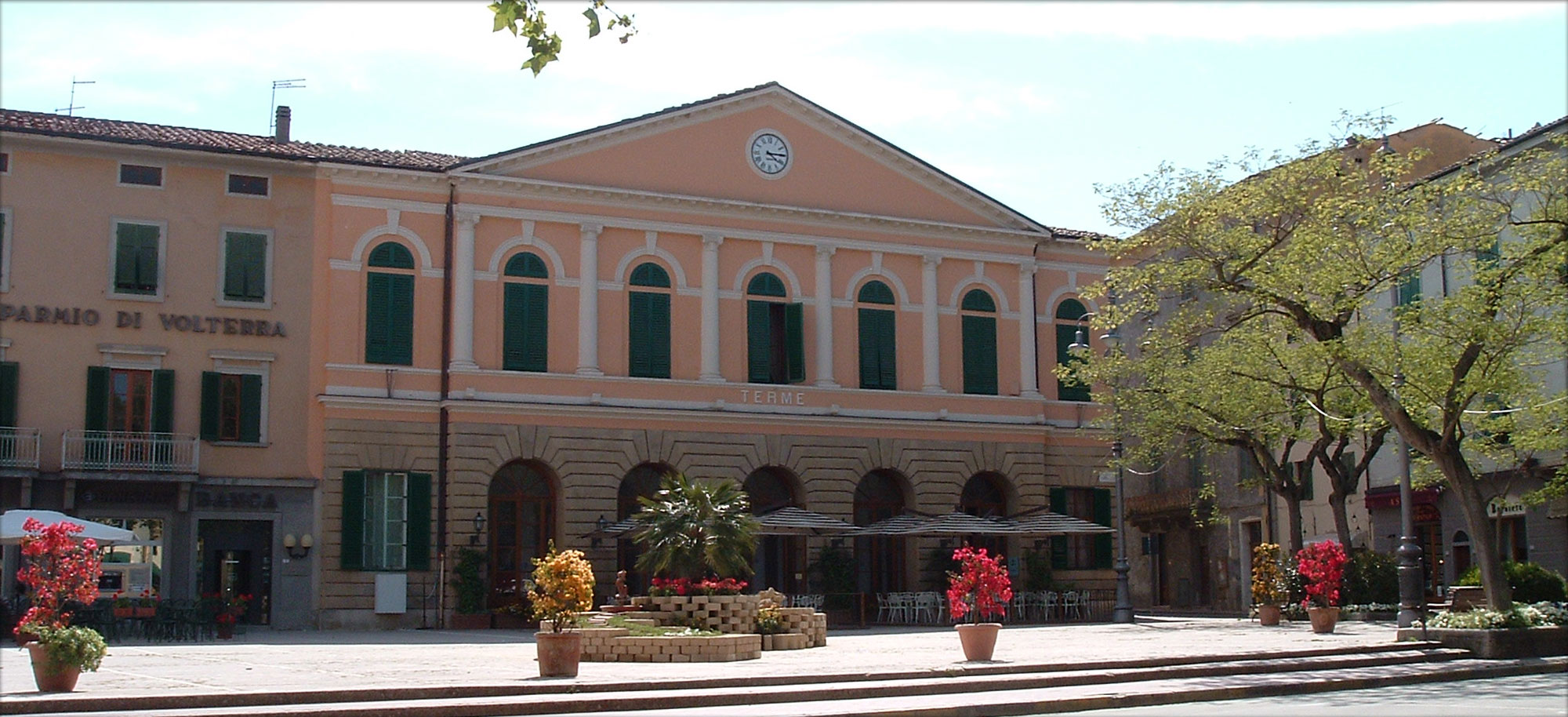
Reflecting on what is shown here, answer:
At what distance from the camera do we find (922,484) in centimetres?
3922

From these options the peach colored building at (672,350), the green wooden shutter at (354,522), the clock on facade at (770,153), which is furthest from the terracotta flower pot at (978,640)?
the clock on facade at (770,153)

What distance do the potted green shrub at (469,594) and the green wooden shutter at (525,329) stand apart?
434 centimetres

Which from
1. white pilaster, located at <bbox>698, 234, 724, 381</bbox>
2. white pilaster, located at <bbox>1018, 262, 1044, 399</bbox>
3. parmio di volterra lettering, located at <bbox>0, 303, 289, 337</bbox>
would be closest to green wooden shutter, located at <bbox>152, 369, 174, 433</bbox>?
parmio di volterra lettering, located at <bbox>0, 303, 289, 337</bbox>

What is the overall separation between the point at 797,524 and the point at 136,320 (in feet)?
45.5

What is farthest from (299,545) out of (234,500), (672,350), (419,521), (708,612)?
(708,612)

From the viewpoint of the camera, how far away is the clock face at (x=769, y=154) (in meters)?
38.6

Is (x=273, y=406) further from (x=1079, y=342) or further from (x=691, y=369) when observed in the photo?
(x=1079, y=342)

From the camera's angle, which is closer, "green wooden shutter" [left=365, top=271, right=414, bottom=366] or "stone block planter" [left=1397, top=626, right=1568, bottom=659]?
"stone block planter" [left=1397, top=626, right=1568, bottom=659]

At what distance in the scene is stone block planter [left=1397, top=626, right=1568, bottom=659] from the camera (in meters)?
23.1

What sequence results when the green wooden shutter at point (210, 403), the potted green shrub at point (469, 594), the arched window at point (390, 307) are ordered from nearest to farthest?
the green wooden shutter at point (210, 403) → the potted green shrub at point (469, 594) → the arched window at point (390, 307)

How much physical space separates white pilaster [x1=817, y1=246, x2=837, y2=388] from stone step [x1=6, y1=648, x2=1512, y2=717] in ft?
56.4

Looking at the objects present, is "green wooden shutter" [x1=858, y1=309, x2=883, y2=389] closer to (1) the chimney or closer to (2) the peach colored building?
(2) the peach colored building

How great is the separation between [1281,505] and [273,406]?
27878 mm

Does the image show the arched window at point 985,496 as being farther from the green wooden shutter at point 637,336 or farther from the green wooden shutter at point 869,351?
the green wooden shutter at point 637,336
